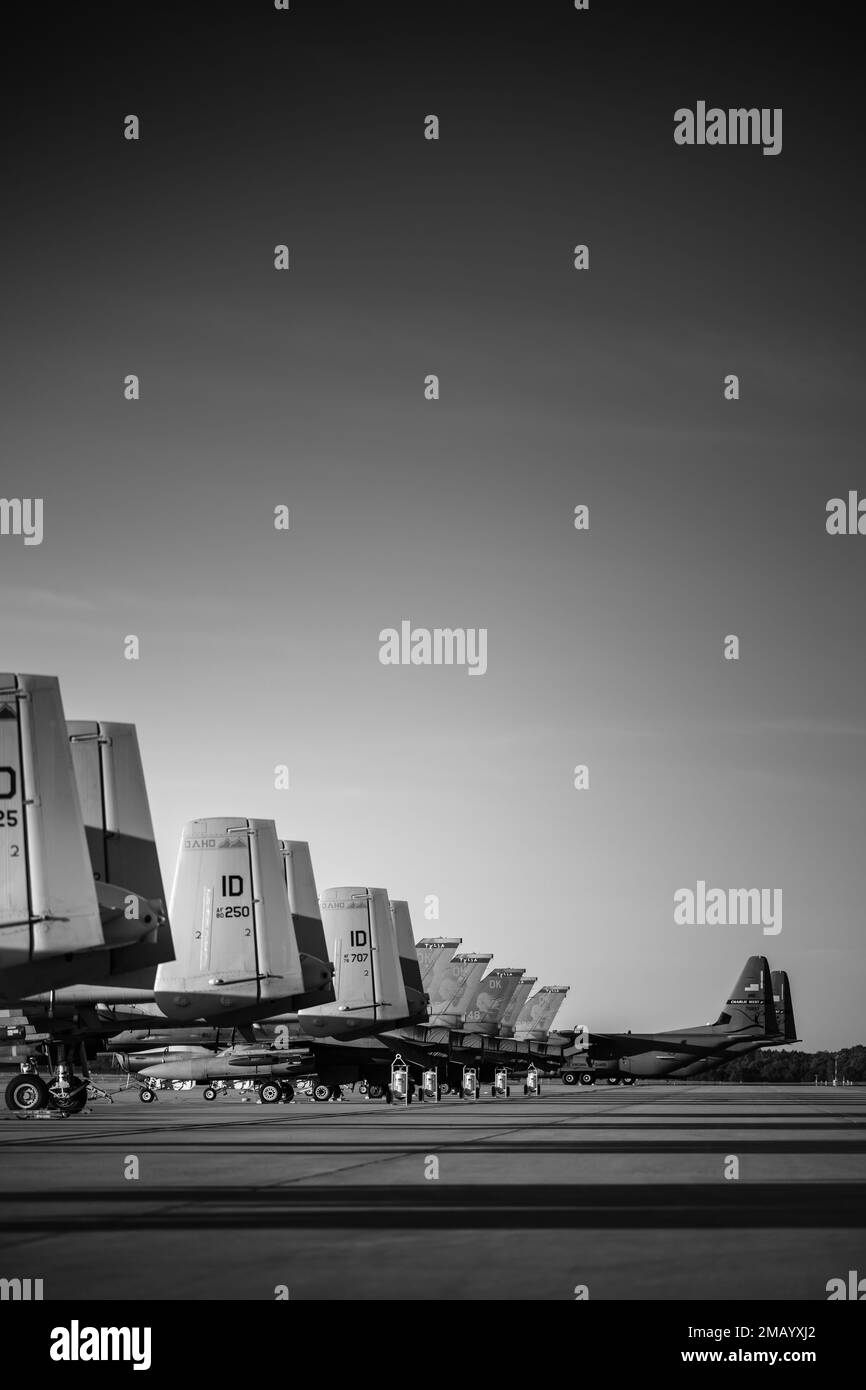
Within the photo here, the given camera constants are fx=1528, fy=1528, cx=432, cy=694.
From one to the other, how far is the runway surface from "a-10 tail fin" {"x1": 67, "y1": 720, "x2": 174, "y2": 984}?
515 cm

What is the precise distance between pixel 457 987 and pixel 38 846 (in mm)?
52430

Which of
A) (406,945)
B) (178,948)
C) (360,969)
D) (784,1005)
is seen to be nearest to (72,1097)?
(178,948)

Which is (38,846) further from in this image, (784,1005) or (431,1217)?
(784,1005)

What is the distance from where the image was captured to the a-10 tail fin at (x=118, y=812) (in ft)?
103

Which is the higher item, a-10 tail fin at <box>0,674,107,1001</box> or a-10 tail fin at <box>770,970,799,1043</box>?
a-10 tail fin at <box>0,674,107,1001</box>

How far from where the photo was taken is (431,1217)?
14578 millimetres

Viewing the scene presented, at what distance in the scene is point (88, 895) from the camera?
74.3ft

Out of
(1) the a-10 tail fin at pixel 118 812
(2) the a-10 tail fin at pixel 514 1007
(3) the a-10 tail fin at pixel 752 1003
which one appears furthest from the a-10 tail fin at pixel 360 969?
(3) the a-10 tail fin at pixel 752 1003

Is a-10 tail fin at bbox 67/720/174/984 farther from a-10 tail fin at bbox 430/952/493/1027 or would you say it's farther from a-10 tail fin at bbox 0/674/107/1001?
a-10 tail fin at bbox 430/952/493/1027

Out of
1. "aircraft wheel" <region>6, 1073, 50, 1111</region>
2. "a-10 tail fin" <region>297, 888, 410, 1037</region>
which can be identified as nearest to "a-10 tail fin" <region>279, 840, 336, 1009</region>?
"a-10 tail fin" <region>297, 888, 410, 1037</region>

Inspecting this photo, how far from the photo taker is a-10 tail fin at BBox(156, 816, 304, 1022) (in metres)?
35.8

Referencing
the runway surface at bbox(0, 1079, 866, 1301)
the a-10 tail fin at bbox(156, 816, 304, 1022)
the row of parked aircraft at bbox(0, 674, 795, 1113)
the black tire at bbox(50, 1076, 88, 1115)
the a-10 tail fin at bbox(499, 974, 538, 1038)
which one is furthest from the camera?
the a-10 tail fin at bbox(499, 974, 538, 1038)
